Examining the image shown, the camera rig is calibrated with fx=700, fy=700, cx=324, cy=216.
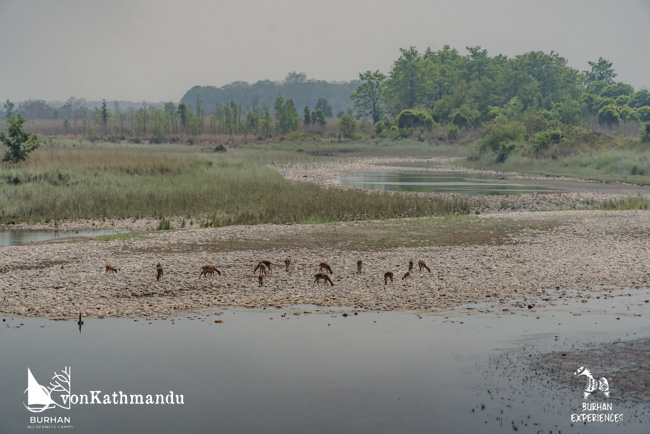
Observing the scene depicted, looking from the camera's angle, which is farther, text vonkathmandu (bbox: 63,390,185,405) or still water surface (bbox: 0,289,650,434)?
text vonkathmandu (bbox: 63,390,185,405)

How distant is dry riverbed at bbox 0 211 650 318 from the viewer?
1467 cm

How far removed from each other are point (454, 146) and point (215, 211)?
264 ft

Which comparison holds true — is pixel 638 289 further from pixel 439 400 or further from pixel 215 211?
pixel 215 211

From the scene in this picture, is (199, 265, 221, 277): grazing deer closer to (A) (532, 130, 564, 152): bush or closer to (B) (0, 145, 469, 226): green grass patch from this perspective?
(B) (0, 145, 469, 226): green grass patch

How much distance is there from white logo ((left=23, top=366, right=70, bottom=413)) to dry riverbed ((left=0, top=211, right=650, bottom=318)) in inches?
140

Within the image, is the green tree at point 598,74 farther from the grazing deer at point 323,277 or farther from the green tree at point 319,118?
the grazing deer at point 323,277

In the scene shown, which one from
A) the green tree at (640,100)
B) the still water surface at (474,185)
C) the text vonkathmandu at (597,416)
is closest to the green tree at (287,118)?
the green tree at (640,100)

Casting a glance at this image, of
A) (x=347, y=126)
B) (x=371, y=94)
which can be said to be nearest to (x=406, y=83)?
(x=371, y=94)

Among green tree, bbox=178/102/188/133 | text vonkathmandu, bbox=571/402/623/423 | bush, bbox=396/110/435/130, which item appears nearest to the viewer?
text vonkathmandu, bbox=571/402/623/423

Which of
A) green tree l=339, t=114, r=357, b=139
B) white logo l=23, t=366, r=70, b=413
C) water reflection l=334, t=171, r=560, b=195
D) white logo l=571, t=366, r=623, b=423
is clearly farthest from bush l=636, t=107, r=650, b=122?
white logo l=23, t=366, r=70, b=413

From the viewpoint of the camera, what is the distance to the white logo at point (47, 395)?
955cm

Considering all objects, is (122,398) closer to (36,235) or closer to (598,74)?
(36,235)

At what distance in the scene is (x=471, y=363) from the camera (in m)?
10.8

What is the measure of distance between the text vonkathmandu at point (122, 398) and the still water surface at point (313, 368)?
103mm
